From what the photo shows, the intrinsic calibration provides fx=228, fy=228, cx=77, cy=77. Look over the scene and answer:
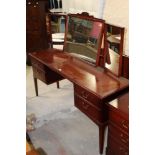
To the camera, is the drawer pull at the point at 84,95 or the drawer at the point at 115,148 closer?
the drawer at the point at 115,148

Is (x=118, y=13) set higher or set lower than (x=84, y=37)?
higher

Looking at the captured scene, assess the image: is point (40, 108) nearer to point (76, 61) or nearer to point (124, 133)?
point (76, 61)

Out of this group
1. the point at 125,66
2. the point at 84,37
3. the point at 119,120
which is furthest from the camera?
the point at 84,37

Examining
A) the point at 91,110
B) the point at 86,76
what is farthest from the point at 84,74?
the point at 91,110

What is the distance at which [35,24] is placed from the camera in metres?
Answer: 4.13

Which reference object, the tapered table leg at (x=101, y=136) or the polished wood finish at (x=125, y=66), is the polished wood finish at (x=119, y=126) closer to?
the tapered table leg at (x=101, y=136)

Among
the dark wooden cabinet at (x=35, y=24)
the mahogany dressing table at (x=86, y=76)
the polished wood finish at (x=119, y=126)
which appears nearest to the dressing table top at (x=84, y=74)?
the mahogany dressing table at (x=86, y=76)

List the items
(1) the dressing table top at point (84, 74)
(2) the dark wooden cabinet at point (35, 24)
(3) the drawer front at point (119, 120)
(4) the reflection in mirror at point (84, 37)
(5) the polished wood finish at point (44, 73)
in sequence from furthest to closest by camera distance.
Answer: (2) the dark wooden cabinet at point (35, 24), (5) the polished wood finish at point (44, 73), (4) the reflection in mirror at point (84, 37), (1) the dressing table top at point (84, 74), (3) the drawer front at point (119, 120)

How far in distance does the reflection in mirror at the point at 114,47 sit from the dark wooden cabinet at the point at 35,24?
2.16m

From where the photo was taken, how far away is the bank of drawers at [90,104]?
6.38 ft

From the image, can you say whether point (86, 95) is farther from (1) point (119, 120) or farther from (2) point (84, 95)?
(1) point (119, 120)

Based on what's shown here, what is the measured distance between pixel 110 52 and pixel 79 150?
0.99m

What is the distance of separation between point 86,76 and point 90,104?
28 centimetres
